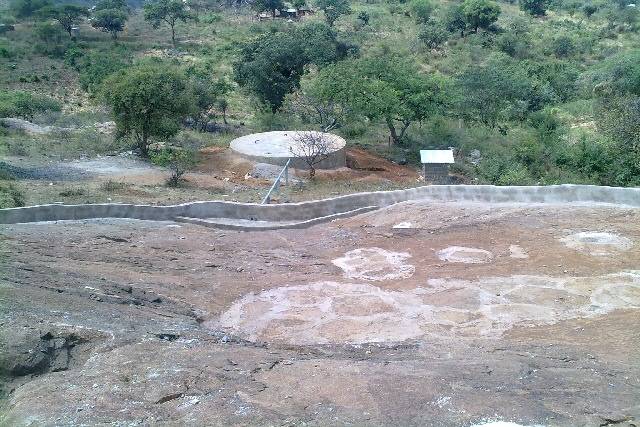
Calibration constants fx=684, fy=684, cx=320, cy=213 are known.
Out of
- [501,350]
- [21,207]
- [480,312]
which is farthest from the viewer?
[21,207]

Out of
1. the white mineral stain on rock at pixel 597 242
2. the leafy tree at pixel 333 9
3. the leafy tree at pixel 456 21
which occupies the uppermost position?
the leafy tree at pixel 333 9

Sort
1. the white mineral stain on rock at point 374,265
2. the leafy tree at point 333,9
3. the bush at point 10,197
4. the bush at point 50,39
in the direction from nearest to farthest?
the white mineral stain on rock at point 374,265
the bush at point 10,197
the bush at point 50,39
the leafy tree at point 333,9

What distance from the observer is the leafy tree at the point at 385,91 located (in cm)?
2464

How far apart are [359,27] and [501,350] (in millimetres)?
41018

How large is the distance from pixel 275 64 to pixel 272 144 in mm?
7018

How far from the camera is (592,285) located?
13.7 meters

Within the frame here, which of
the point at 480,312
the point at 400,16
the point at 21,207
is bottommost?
the point at 480,312

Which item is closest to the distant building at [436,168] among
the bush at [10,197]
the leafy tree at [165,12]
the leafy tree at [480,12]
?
the bush at [10,197]

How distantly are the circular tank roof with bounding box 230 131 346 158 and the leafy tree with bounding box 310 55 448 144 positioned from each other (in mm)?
1632

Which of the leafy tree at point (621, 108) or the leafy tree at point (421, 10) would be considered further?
the leafy tree at point (421, 10)

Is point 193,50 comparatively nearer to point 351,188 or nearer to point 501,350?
point 351,188

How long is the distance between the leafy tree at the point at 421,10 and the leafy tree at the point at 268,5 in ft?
33.6

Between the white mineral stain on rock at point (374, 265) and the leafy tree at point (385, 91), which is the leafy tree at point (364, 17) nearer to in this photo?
the leafy tree at point (385, 91)

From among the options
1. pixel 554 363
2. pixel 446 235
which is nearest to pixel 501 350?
pixel 554 363
